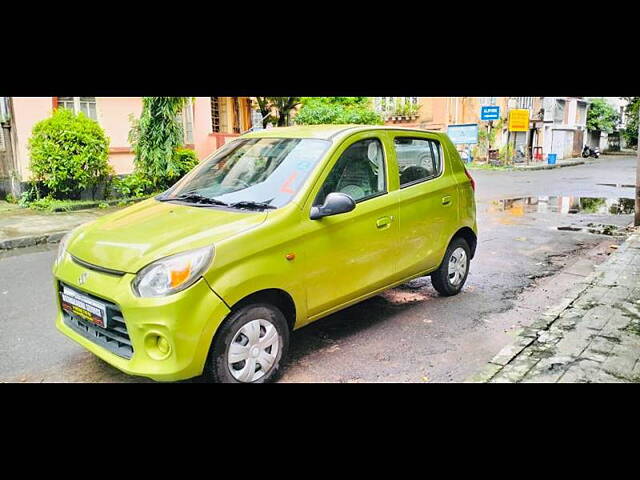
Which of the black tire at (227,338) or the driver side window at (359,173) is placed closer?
the black tire at (227,338)

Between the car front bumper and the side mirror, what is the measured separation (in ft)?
3.56

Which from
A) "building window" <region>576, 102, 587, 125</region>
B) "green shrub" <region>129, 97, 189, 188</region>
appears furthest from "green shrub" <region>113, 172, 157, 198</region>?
"building window" <region>576, 102, 587, 125</region>

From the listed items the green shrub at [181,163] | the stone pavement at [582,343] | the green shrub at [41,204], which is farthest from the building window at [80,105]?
the stone pavement at [582,343]

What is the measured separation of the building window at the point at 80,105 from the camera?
516 inches

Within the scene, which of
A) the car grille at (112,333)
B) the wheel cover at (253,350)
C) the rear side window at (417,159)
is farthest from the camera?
the rear side window at (417,159)

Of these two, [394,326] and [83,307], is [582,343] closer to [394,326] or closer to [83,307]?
[394,326]

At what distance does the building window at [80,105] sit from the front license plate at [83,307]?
10.4 m

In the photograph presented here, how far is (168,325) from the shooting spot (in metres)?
3.27

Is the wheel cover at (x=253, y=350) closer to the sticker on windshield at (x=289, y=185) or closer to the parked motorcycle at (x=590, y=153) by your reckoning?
the sticker on windshield at (x=289, y=185)

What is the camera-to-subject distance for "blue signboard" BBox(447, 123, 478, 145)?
98.3 feet

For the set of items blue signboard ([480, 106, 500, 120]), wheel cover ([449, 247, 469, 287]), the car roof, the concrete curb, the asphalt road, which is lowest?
the asphalt road

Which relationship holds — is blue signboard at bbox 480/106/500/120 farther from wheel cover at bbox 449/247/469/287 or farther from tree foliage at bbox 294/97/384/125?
wheel cover at bbox 449/247/469/287

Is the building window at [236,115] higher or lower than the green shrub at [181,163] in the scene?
higher
